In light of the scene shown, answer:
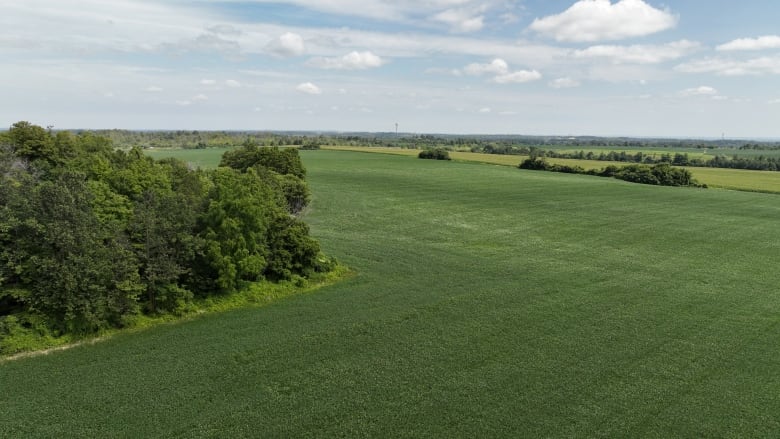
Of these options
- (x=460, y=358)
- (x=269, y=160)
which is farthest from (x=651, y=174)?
(x=460, y=358)

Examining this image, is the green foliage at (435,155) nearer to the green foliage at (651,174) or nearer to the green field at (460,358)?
the green foliage at (651,174)

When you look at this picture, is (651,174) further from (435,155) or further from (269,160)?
(269,160)

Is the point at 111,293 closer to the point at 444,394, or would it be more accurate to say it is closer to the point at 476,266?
the point at 444,394

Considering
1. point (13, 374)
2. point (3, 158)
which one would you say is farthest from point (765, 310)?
point (3, 158)

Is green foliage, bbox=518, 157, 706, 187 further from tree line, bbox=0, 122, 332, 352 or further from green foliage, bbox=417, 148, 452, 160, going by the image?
tree line, bbox=0, 122, 332, 352

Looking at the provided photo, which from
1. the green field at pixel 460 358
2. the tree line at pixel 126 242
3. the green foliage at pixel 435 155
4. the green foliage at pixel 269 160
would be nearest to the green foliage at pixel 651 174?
the green foliage at pixel 435 155
